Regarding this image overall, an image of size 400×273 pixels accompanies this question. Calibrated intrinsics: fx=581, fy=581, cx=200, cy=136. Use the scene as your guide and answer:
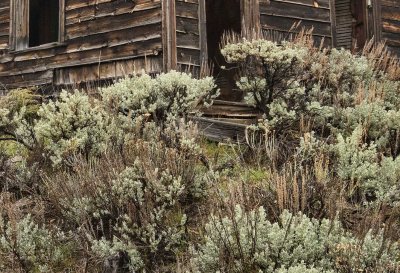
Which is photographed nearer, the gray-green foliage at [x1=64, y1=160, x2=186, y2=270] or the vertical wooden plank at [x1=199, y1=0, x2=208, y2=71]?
the gray-green foliage at [x1=64, y1=160, x2=186, y2=270]

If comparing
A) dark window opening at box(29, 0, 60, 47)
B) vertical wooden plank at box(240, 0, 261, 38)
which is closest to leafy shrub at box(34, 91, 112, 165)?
vertical wooden plank at box(240, 0, 261, 38)

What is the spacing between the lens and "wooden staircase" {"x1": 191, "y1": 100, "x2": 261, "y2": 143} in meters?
8.01

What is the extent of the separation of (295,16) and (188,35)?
93.9 inches

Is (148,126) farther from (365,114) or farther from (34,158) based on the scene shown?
(365,114)

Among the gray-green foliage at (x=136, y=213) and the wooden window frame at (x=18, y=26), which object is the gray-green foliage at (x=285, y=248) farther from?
the wooden window frame at (x=18, y=26)

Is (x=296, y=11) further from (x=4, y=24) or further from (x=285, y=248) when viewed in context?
(x=285, y=248)

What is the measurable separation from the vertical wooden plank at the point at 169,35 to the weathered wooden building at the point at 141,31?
0.02 meters

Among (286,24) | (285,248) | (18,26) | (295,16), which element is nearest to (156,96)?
(285,248)

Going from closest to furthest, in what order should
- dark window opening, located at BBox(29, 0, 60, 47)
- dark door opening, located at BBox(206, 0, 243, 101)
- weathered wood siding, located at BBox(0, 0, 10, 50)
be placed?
1. weathered wood siding, located at BBox(0, 0, 10, 50)
2. dark door opening, located at BBox(206, 0, 243, 101)
3. dark window opening, located at BBox(29, 0, 60, 47)

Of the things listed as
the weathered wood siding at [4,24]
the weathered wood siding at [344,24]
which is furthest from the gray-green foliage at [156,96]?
the weathered wood siding at [344,24]

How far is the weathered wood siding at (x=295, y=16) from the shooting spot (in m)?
10.2

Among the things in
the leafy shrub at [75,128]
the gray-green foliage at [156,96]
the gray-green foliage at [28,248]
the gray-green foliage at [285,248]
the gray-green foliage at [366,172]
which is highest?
the gray-green foliage at [156,96]

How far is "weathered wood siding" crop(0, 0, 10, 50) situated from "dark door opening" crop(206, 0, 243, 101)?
4.60 m

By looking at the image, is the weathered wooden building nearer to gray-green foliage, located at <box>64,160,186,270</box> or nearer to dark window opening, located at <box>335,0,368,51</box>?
dark window opening, located at <box>335,0,368,51</box>
